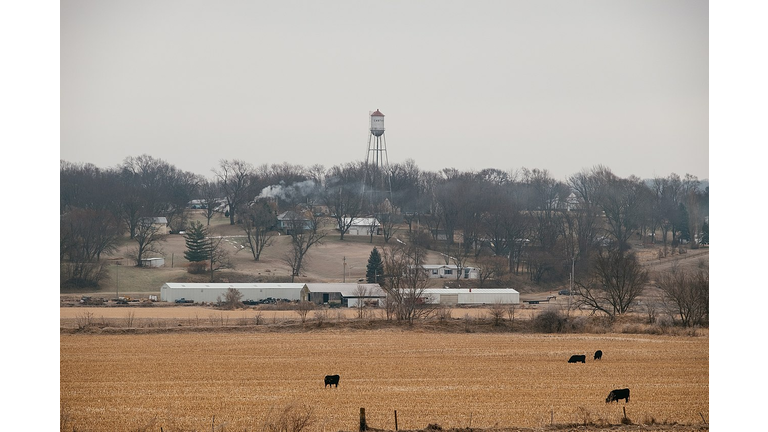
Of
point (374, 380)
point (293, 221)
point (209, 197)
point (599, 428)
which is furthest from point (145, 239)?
point (599, 428)

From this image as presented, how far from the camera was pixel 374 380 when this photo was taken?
2920 centimetres

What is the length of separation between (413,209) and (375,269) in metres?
29.8

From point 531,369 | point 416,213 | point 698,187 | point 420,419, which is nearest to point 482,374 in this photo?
point 531,369

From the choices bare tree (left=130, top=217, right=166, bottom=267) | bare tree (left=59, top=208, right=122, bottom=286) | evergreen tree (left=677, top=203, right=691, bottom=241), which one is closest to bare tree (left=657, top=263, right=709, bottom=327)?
evergreen tree (left=677, top=203, right=691, bottom=241)

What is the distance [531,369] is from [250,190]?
85985mm

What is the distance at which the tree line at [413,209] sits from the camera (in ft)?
292

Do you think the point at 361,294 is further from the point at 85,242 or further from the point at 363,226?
the point at 363,226

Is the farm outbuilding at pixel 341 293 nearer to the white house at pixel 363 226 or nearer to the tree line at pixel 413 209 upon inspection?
the tree line at pixel 413 209

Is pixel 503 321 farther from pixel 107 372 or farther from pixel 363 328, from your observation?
pixel 107 372

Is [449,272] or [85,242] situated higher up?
[85,242]

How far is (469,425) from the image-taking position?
20.2 meters

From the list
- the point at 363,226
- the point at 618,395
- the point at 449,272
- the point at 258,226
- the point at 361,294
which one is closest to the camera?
the point at 618,395

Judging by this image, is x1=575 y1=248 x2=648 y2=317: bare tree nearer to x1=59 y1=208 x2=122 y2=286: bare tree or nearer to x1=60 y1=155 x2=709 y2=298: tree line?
x1=60 y1=155 x2=709 y2=298: tree line

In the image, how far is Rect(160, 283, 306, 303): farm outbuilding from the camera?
7156 centimetres
